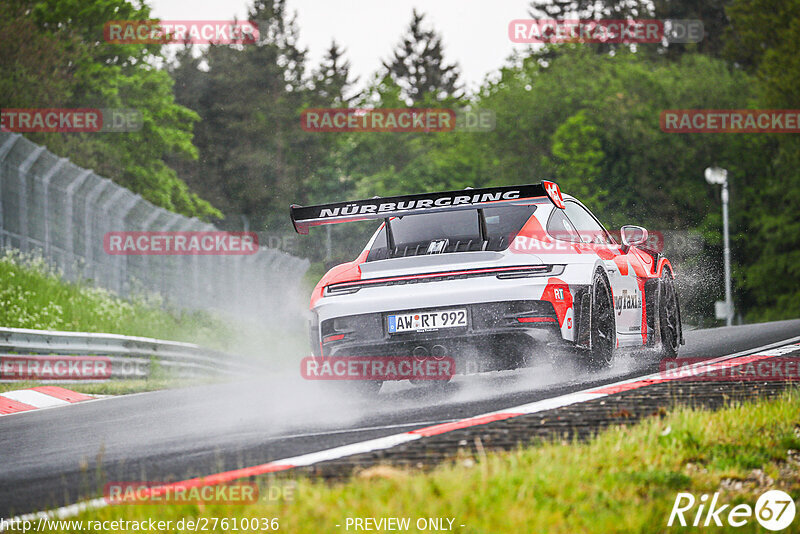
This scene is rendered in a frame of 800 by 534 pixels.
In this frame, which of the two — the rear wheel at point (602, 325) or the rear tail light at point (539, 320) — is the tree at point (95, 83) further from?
the rear tail light at point (539, 320)

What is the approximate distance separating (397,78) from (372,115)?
726 inches

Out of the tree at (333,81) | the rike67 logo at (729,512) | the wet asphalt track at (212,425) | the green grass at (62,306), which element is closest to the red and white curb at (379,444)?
the wet asphalt track at (212,425)

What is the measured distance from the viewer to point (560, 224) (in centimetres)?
845

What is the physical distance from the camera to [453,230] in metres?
8.34

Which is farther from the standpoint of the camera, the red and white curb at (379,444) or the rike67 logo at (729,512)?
the red and white curb at (379,444)

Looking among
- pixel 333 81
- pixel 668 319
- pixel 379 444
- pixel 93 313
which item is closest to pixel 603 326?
pixel 668 319

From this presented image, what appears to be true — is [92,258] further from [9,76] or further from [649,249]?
[9,76]

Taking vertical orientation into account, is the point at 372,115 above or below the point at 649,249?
above

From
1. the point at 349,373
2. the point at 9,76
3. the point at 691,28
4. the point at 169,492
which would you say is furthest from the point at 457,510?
the point at 691,28

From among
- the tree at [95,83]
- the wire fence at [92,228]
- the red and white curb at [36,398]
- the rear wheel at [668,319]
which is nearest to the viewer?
the rear wheel at [668,319]

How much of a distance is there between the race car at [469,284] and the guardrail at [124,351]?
6.07 meters

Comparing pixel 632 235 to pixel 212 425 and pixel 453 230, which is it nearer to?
pixel 453 230

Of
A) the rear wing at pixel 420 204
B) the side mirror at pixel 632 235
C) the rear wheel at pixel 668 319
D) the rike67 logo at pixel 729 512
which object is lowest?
the rike67 logo at pixel 729 512

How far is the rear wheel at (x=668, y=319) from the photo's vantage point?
1034 cm
